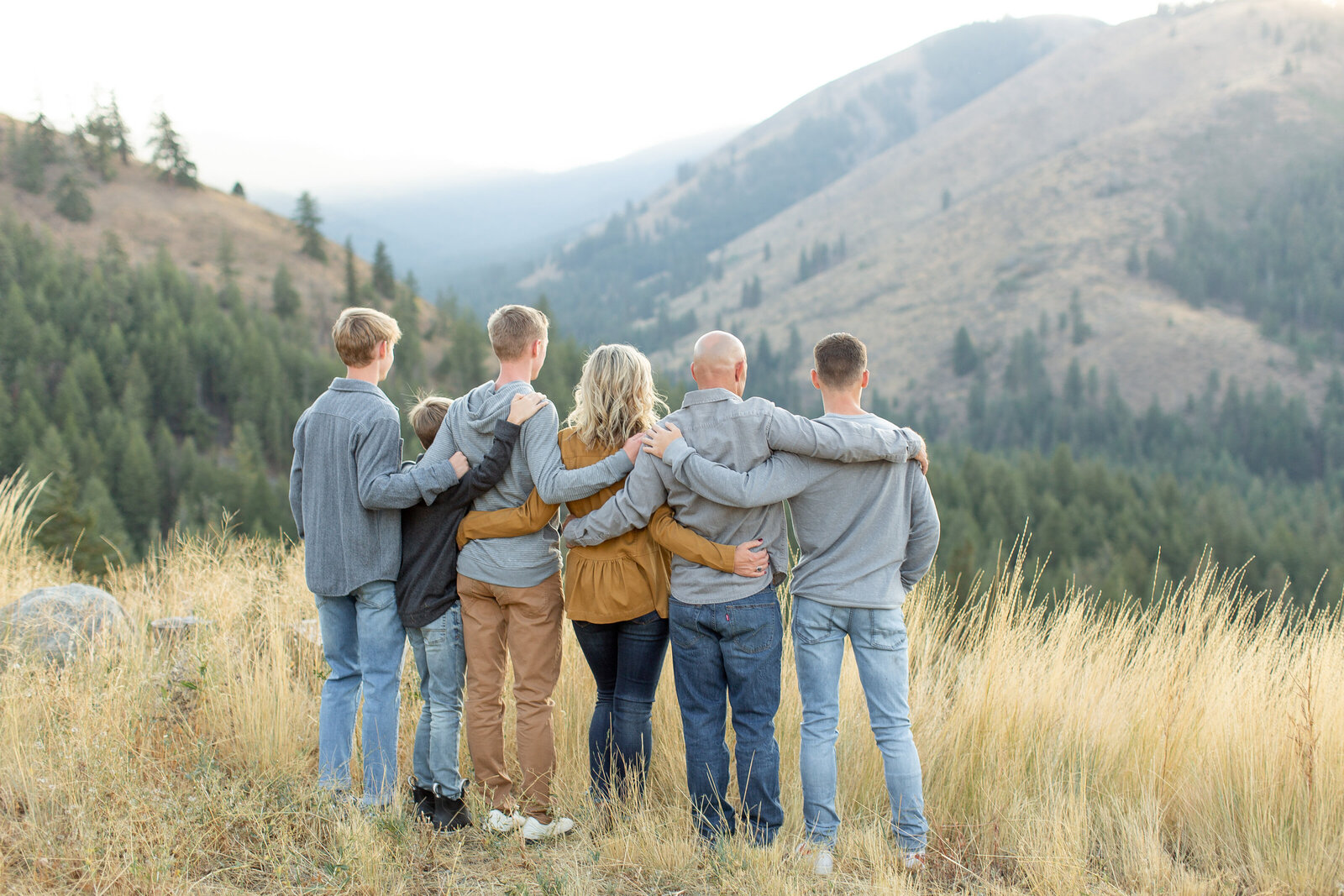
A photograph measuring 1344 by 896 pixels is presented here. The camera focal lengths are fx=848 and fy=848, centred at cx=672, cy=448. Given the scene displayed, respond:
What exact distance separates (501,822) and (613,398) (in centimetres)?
182

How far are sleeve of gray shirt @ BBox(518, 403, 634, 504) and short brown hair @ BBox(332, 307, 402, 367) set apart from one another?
742 mm

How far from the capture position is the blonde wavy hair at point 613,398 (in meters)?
3.40

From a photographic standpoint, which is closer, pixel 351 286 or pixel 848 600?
pixel 848 600

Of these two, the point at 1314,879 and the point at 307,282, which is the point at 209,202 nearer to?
the point at 307,282

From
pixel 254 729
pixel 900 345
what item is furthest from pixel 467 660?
pixel 900 345

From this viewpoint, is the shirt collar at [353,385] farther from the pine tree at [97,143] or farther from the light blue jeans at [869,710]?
the pine tree at [97,143]

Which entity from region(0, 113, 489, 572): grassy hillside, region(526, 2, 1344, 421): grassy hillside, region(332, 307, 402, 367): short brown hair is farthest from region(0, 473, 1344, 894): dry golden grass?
region(526, 2, 1344, 421): grassy hillside

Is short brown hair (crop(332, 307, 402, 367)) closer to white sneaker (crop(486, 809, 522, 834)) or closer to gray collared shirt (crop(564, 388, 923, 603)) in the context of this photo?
gray collared shirt (crop(564, 388, 923, 603))

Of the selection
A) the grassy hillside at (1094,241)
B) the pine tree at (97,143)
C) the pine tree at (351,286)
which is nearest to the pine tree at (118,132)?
the pine tree at (97,143)

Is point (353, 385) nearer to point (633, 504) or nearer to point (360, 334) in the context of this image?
point (360, 334)

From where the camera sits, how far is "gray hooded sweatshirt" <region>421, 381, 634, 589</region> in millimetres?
3447

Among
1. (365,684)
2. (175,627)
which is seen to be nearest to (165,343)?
(175,627)

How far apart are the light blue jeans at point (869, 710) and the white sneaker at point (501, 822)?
1.21 meters

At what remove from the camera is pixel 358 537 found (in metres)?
3.59
